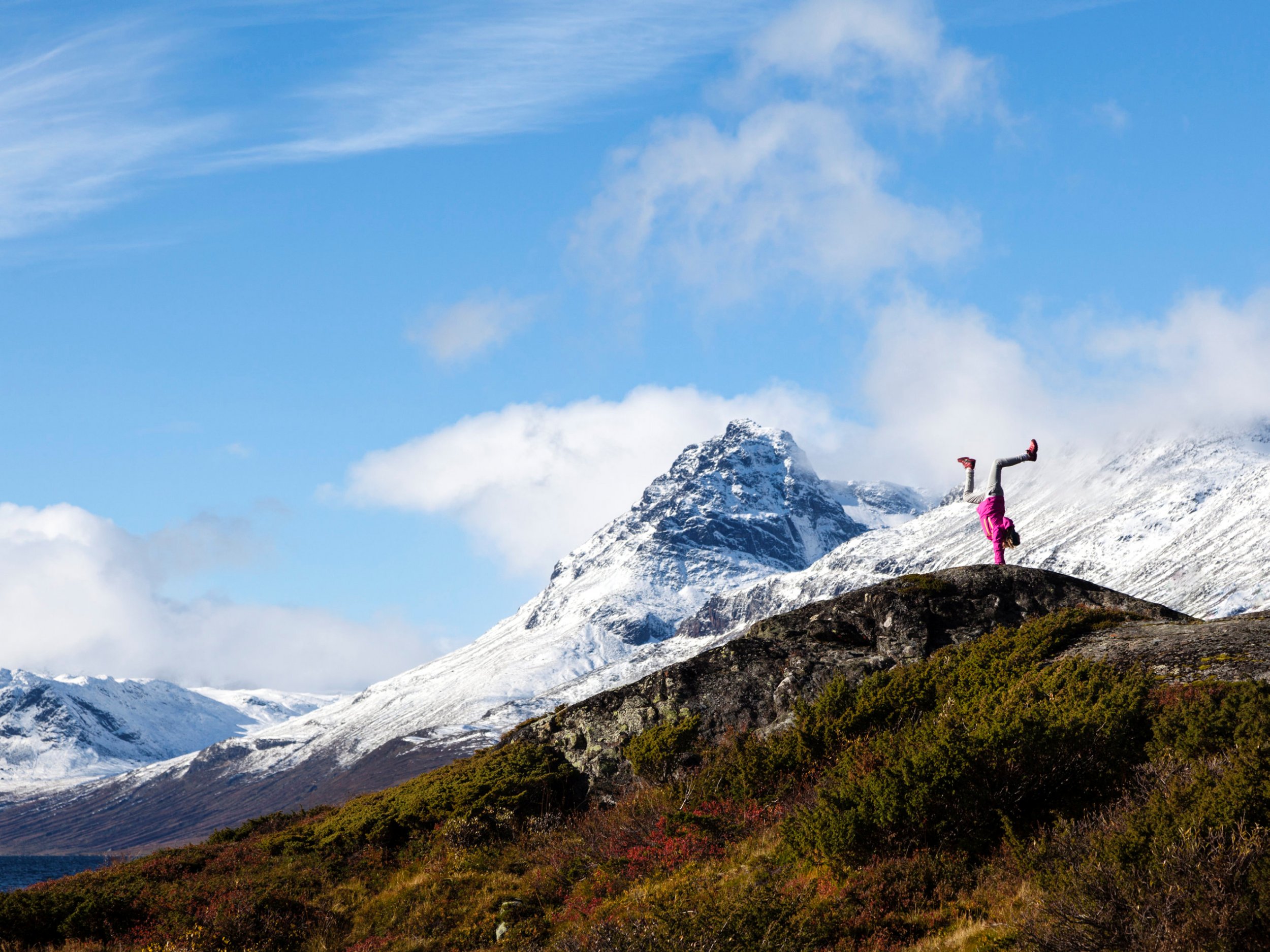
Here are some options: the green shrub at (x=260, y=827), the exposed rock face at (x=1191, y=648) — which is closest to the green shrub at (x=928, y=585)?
the exposed rock face at (x=1191, y=648)

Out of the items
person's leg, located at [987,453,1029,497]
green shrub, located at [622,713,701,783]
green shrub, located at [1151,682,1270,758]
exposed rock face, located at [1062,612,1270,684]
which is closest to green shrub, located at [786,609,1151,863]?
green shrub, located at [1151,682,1270,758]

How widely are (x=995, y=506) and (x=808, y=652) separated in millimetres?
6805

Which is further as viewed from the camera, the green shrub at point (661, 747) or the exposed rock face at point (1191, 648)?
the green shrub at point (661, 747)

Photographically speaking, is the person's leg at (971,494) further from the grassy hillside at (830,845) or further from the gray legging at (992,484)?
the grassy hillside at (830,845)

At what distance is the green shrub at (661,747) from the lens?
24.5 metres

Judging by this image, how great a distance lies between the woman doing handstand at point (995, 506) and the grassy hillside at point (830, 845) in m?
3.51

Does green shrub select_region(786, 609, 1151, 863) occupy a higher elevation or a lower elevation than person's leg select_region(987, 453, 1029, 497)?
lower

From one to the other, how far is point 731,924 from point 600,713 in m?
13.8

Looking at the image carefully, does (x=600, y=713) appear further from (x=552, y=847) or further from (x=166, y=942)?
(x=166, y=942)

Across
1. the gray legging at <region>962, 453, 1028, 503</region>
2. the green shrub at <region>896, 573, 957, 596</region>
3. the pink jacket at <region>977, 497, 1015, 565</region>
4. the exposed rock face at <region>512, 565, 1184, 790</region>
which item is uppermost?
the gray legging at <region>962, 453, 1028, 503</region>

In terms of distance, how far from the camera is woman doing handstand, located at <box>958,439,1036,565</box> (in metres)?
27.6

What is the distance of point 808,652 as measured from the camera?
90.7ft

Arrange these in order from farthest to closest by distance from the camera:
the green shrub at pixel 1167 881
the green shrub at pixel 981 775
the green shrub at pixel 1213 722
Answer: the green shrub at pixel 981 775
the green shrub at pixel 1213 722
the green shrub at pixel 1167 881

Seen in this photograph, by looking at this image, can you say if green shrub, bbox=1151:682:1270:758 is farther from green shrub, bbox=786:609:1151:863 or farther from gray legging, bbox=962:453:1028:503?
gray legging, bbox=962:453:1028:503
